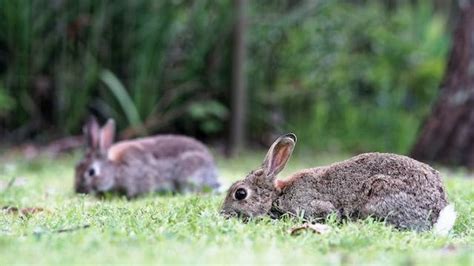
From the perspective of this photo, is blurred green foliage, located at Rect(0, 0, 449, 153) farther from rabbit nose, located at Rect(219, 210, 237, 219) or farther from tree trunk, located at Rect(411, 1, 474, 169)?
rabbit nose, located at Rect(219, 210, 237, 219)

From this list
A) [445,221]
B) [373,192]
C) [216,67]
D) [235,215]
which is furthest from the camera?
[216,67]

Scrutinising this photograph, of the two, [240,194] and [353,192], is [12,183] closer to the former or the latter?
[240,194]

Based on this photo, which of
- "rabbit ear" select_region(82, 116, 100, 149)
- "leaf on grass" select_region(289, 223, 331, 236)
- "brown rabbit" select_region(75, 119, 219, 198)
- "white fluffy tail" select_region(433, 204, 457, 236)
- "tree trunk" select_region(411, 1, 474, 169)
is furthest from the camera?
"tree trunk" select_region(411, 1, 474, 169)

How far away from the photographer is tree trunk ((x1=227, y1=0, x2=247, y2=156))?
37.3 feet

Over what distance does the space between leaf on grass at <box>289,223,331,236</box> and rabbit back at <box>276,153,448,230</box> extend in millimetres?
432

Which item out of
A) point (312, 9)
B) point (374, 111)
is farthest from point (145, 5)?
point (374, 111)

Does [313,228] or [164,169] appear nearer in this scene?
[313,228]

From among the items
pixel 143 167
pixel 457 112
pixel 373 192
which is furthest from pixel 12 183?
pixel 457 112

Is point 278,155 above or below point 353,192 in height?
above

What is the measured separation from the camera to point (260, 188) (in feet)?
16.7

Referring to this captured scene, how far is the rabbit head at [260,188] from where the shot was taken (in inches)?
196

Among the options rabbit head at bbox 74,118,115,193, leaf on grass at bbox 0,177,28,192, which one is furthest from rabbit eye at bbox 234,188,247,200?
leaf on grass at bbox 0,177,28,192

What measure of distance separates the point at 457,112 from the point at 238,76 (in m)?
3.09

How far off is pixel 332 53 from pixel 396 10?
206 cm
